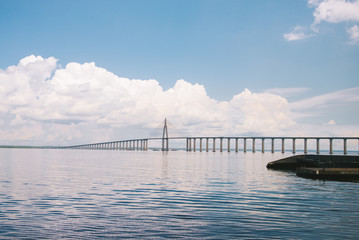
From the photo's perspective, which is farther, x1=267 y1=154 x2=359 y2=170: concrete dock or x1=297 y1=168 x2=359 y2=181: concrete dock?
x1=267 y1=154 x2=359 y2=170: concrete dock

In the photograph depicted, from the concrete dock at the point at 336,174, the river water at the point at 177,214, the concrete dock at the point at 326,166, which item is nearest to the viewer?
the river water at the point at 177,214

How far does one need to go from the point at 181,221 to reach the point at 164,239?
160 inches

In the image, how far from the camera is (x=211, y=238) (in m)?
15.9

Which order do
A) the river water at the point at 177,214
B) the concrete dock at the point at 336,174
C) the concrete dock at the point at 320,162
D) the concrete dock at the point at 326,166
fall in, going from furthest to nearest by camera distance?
the concrete dock at the point at 320,162 → the concrete dock at the point at 326,166 → the concrete dock at the point at 336,174 → the river water at the point at 177,214

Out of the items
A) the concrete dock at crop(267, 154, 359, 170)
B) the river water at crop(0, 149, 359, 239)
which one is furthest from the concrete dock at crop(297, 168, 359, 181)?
the river water at crop(0, 149, 359, 239)

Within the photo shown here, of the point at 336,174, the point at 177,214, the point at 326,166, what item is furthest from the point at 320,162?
the point at 177,214

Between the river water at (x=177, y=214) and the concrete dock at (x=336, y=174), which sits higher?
the river water at (x=177, y=214)

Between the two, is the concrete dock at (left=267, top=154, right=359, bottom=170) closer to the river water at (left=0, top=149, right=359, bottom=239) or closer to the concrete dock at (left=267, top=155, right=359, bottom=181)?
the concrete dock at (left=267, top=155, right=359, bottom=181)

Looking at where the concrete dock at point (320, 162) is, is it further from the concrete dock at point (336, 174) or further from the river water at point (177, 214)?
the river water at point (177, 214)

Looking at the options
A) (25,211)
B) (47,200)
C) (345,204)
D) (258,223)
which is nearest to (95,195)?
(47,200)

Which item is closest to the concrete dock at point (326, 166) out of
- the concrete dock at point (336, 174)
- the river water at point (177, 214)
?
the concrete dock at point (336, 174)

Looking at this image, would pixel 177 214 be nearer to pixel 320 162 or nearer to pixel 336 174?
pixel 336 174

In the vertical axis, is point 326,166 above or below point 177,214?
below

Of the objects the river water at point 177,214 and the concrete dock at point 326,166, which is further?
the concrete dock at point 326,166
